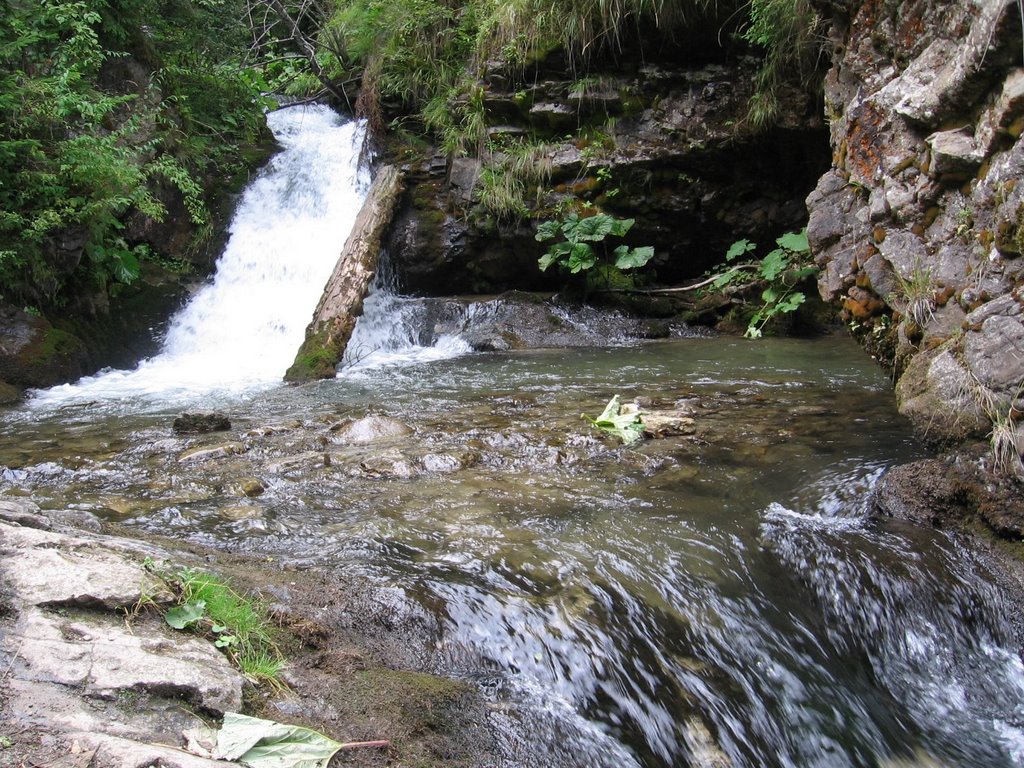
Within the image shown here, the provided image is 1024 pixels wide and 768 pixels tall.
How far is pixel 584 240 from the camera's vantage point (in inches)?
377

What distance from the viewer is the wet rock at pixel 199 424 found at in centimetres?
498

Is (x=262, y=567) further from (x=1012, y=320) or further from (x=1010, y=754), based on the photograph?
(x=1012, y=320)

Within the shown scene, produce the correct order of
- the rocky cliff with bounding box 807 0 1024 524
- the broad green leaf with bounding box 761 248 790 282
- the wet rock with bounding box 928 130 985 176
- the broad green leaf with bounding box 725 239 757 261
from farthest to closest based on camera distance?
the broad green leaf with bounding box 725 239 757 261
the broad green leaf with bounding box 761 248 790 282
the wet rock with bounding box 928 130 985 176
the rocky cliff with bounding box 807 0 1024 524

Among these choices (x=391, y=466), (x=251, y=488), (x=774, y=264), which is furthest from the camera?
(x=774, y=264)

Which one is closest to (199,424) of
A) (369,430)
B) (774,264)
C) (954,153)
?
(369,430)

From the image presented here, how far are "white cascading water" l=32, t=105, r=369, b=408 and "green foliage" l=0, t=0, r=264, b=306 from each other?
2.73 ft

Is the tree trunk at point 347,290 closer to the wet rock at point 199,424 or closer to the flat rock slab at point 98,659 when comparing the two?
the wet rock at point 199,424

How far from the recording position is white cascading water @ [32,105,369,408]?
732 centimetres

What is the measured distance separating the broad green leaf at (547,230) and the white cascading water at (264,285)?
113 inches

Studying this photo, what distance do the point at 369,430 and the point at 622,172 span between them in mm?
6241

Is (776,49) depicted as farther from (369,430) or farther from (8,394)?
(8,394)

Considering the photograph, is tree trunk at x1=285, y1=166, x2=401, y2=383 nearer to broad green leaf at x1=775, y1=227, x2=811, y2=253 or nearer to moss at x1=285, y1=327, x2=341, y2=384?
moss at x1=285, y1=327, x2=341, y2=384

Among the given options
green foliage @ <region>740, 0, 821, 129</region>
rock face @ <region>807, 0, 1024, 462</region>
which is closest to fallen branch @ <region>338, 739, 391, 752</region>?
rock face @ <region>807, 0, 1024, 462</region>

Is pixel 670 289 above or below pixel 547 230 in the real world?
below
